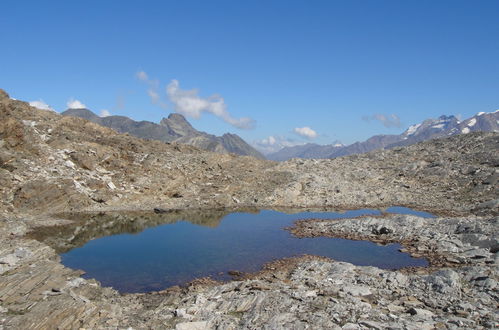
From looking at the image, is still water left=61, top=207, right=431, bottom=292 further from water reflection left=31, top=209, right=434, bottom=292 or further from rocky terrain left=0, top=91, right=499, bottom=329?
rocky terrain left=0, top=91, right=499, bottom=329

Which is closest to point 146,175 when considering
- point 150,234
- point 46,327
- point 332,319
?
point 150,234

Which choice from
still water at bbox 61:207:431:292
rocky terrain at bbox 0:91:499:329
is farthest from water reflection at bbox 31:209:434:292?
rocky terrain at bbox 0:91:499:329

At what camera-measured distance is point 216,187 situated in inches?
2308

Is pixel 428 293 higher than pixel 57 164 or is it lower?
lower

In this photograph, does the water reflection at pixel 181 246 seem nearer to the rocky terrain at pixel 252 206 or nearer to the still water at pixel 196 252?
the still water at pixel 196 252

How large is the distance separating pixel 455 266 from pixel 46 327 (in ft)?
86.8

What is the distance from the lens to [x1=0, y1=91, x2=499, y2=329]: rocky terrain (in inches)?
749

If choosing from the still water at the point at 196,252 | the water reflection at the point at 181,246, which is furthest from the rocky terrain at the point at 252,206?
the still water at the point at 196,252

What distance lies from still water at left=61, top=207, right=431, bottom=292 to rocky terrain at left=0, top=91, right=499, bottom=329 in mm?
1759

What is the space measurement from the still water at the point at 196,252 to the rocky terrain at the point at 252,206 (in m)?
1.76

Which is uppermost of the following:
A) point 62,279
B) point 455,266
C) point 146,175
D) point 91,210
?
point 146,175

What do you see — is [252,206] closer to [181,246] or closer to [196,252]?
[181,246]

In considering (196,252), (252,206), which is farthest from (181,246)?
(252,206)

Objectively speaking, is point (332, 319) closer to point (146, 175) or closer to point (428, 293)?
point (428, 293)
